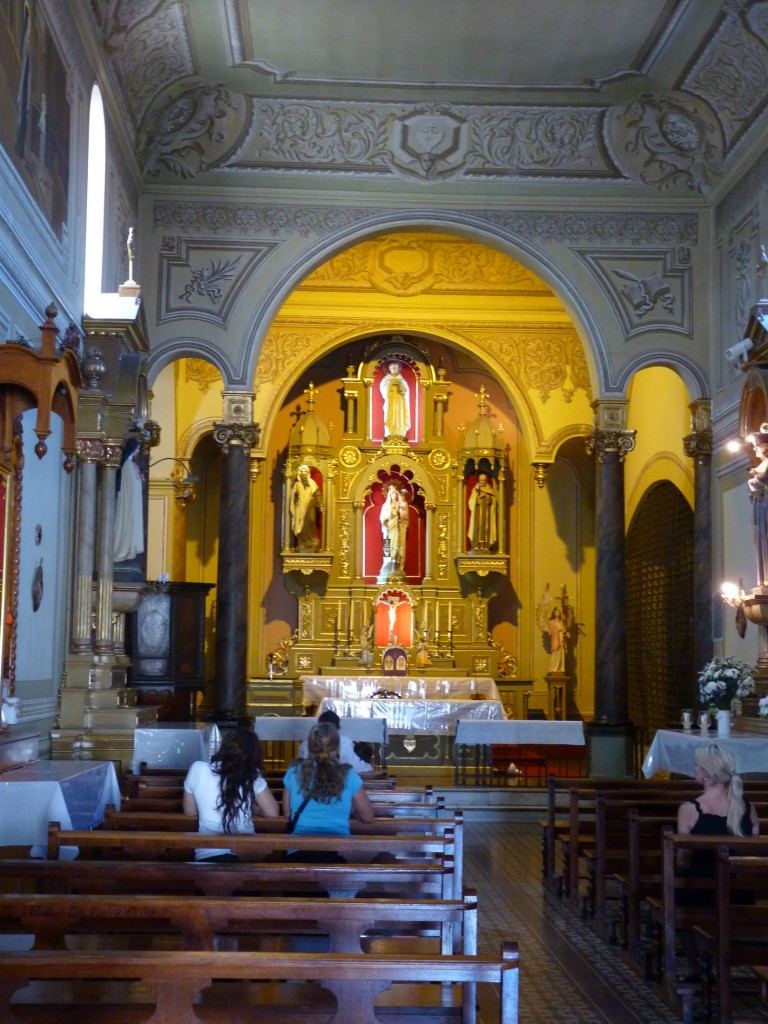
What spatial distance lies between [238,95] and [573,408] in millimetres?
7601

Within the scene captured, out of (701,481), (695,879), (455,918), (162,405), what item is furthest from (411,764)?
(455,918)

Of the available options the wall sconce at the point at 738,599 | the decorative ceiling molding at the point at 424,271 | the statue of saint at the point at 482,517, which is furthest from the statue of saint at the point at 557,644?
the wall sconce at the point at 738,599

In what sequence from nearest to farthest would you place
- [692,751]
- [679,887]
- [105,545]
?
1. [679,887]
2. [692,751]
3. [105,545]

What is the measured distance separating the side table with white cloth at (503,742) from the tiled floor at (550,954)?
2243 millimetres

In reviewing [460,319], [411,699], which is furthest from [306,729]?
[460,319]

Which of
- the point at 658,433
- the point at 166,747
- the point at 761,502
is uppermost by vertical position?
the point at 658,433

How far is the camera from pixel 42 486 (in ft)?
35.7

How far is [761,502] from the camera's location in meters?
12.6

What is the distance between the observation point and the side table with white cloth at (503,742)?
1391 centimetres

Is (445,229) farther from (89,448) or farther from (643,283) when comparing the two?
(89,448)

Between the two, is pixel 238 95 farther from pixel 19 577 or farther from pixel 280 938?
pixel 280 938

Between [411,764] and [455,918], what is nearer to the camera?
[455,918]

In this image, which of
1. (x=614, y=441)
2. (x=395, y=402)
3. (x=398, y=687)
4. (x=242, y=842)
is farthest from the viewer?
(x=395, y=402)

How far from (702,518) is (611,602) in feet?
5.01
